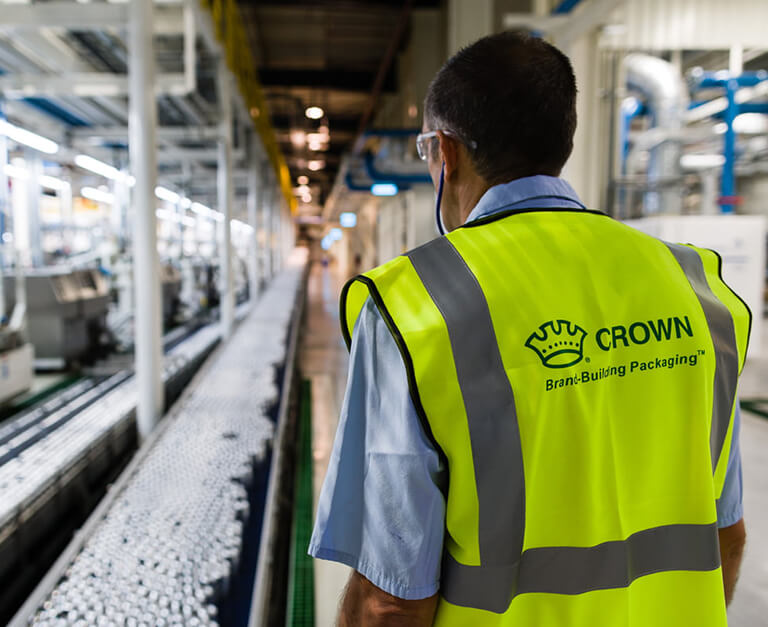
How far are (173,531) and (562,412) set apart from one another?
1.65 metres

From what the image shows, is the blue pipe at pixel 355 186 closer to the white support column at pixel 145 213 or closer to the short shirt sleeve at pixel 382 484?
the white support column at pixel 145 213

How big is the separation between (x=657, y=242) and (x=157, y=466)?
234cm

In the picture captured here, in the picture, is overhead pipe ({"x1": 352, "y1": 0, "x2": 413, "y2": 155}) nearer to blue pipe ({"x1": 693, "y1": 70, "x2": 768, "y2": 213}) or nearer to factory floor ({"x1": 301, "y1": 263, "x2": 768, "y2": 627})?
blue pipe ({"x1": 693, "y1": 70, "x2": 768, "y2": 213})

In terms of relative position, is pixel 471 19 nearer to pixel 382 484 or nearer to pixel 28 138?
pixel 28 138

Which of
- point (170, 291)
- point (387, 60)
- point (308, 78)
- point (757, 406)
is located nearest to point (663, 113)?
point (757, 406)

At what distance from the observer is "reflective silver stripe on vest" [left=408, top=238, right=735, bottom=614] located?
711mm

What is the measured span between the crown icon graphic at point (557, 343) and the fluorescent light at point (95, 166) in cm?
704

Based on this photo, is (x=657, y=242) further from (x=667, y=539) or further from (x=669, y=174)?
(x=669, y=174)

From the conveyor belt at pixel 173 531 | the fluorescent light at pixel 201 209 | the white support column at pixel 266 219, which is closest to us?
the conveyor belt at pixel 173 531

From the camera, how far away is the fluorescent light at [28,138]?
488cm

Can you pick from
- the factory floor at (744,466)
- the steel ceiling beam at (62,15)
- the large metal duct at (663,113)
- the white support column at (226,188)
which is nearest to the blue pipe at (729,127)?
the large metal duct at (663,113)

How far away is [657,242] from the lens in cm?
86

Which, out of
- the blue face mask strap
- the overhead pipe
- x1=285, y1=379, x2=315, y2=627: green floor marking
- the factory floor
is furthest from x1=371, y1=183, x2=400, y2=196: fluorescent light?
the blue face mask strap

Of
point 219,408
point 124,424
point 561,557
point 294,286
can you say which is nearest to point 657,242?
point 561,557
